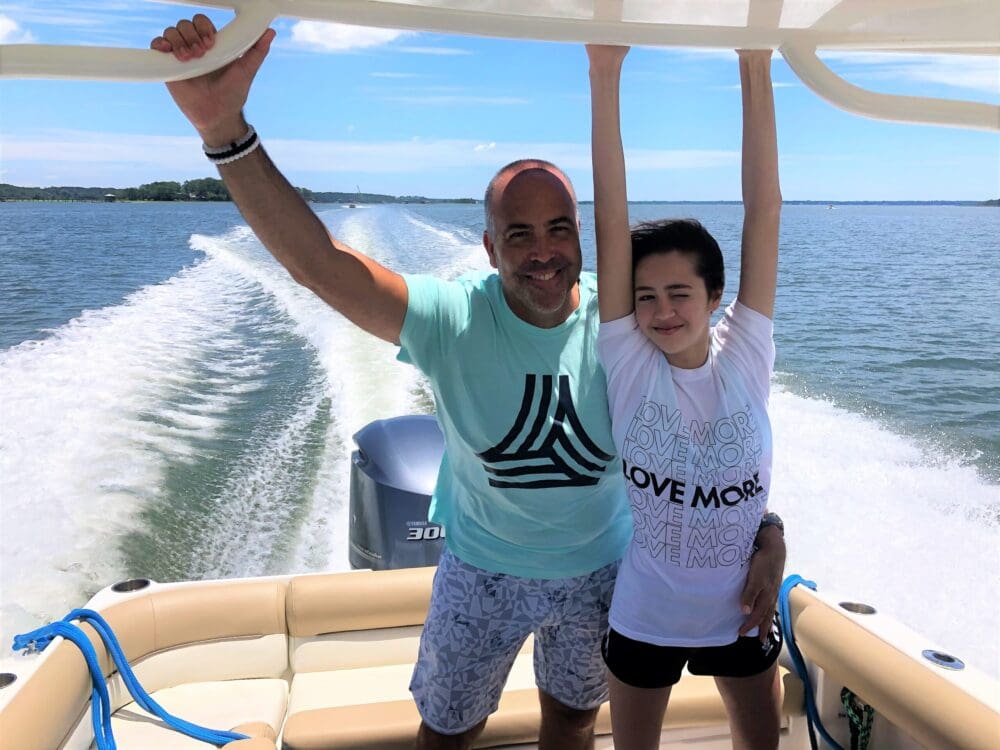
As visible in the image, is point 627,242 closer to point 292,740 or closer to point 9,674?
point 292,740

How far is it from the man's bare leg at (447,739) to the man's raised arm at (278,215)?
686 millimetres

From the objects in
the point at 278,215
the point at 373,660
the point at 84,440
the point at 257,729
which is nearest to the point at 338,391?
the point at 84,440

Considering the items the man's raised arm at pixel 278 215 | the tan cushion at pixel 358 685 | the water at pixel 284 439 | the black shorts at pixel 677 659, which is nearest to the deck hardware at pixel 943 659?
the black shorts at pixel 677 659

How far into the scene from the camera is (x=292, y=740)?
76.7 inches

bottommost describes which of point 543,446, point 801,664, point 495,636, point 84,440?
point 84,440

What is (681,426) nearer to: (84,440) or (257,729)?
(257,729)

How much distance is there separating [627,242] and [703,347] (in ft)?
0.64

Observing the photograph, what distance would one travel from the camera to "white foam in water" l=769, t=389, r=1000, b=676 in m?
4.59

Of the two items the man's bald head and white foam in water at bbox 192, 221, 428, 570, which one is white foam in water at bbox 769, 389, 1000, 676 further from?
the man's bald head

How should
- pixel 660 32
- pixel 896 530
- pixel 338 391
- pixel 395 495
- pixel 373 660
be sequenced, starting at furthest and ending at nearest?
pixel 338 391 → pixel 896 530 → pixel 395 495 → pixel 373 660 → pixel 660 32

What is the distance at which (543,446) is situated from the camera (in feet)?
4.58

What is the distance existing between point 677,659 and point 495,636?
0.32 metres

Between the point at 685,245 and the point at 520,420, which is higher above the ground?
the point at 685,245

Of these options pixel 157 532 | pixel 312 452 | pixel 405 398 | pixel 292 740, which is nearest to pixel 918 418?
pixel 405 398
